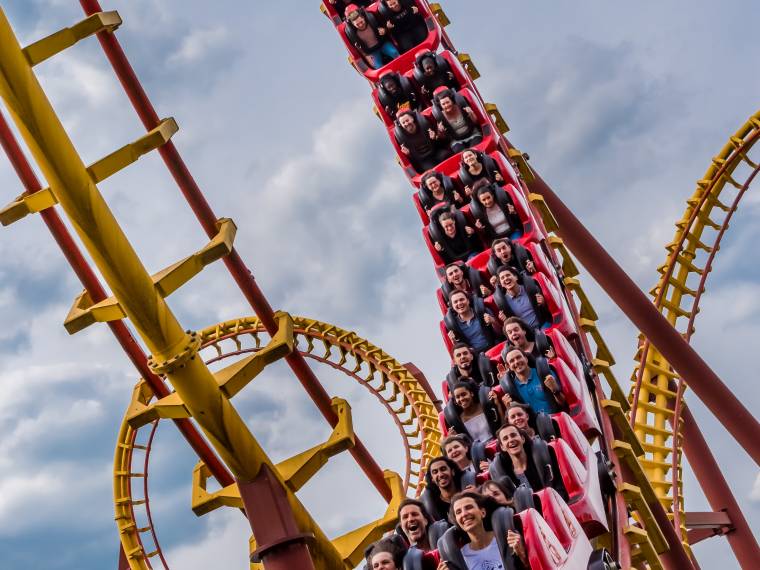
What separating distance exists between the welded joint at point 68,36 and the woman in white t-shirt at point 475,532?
2.26 metres

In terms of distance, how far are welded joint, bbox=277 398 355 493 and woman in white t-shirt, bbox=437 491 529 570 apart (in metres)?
0.58

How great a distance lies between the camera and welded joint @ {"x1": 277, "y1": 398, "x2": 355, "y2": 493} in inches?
166

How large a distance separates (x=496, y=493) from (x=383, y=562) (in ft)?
1.83

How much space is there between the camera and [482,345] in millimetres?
6340

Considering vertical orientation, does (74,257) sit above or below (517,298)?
above

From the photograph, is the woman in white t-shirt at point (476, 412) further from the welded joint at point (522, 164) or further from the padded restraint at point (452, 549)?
the welded joint at point (522, 164)

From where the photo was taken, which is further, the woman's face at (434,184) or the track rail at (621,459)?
the woman's face at (434,184)

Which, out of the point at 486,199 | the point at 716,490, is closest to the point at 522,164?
the point at 486,199

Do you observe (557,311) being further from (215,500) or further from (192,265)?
(192,265)

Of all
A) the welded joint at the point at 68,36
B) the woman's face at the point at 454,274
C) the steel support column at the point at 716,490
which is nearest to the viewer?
the welded joint at the point at 68,36

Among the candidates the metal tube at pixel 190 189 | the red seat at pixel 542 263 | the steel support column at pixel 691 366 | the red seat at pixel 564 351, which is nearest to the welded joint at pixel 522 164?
the steel support column at pixel 691 366

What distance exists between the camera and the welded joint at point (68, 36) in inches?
143

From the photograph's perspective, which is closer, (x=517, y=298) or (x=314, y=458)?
(x=314, y=458)

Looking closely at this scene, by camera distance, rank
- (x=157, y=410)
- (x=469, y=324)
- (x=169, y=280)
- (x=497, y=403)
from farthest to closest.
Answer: (x=469, y=324) < (x=497, y=403) < (x=157, y=410) < (x=169, y=280)
